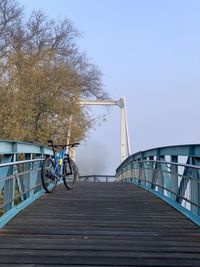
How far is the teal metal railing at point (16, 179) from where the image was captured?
6.47m

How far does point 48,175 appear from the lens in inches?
390

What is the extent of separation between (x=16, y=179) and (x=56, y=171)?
3.25 metres

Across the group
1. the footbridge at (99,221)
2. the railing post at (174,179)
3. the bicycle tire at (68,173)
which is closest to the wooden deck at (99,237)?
the footbridge at (99,221)

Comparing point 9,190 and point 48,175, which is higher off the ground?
point 48,175

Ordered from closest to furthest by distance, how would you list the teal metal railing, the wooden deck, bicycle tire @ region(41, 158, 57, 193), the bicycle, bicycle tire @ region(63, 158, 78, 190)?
1. the wooden deck
2. the teal metal railing
3. bicycle tire @ region(41, 158, 57, 193)
4. the bicycle
5. bicycle tire @ region(63, 158, 78, 190)

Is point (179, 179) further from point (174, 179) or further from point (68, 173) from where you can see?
point (68, 173)

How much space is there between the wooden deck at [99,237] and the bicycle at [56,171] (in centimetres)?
161

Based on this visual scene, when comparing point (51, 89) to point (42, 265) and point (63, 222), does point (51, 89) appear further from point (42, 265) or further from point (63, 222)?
point (42, 265)

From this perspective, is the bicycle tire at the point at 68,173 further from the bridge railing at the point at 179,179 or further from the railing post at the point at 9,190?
the railing post at the point at 9,190

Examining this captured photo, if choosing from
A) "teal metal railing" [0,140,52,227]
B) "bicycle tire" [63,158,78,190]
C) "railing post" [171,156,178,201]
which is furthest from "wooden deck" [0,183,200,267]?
"bicycle tire" [63,158,78,190]

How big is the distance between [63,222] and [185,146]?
2.81 meters

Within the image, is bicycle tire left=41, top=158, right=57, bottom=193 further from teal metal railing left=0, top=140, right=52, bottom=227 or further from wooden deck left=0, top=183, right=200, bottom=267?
wooden deck left=0, top=183, right=200, bottom=267

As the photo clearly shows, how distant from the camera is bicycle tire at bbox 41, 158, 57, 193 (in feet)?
31.2

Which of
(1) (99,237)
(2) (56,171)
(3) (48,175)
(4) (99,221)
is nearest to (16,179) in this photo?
(4) (99,221)
